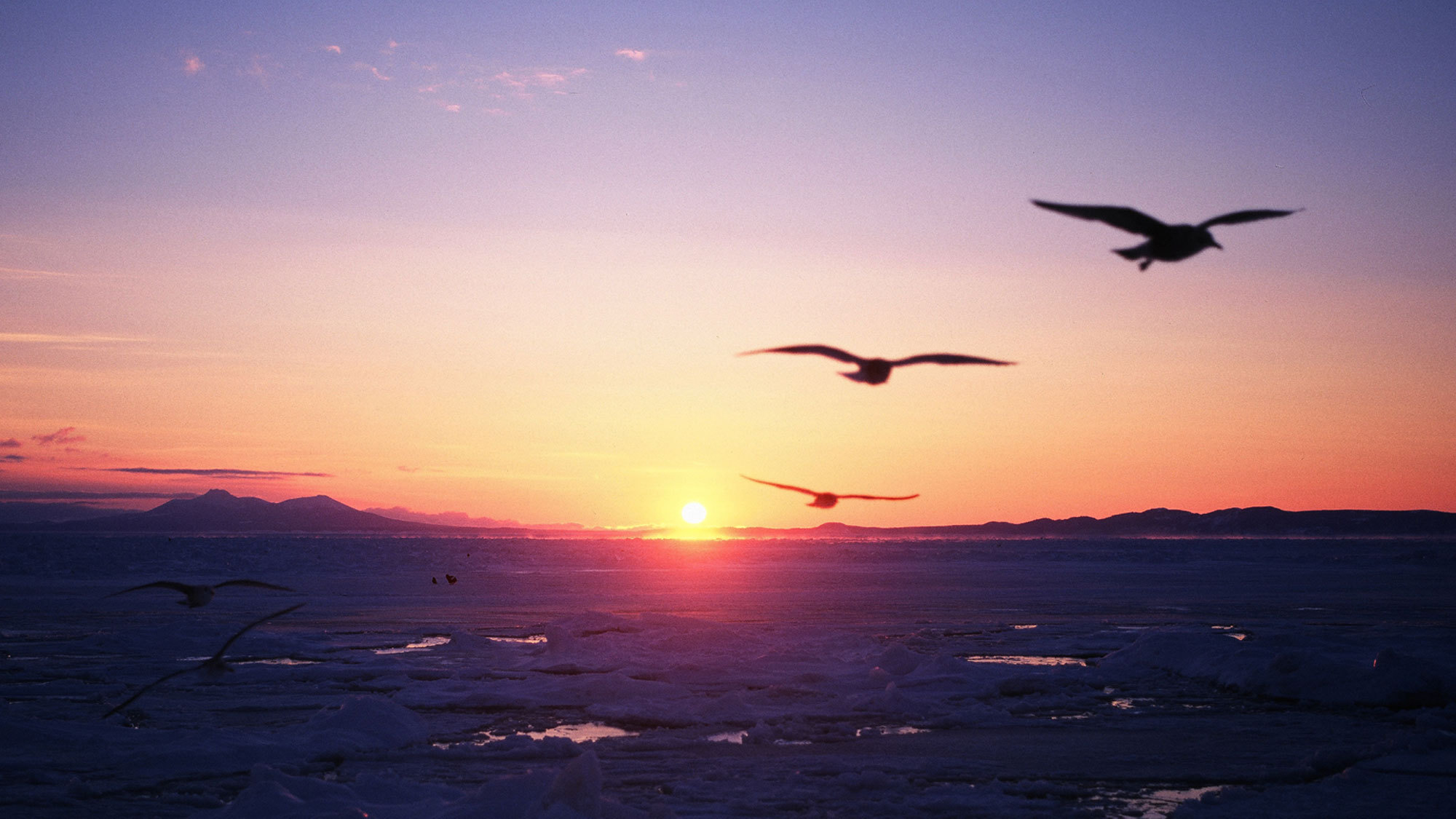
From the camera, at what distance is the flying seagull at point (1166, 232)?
604 centimetres

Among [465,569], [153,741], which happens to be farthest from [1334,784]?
[465,569]

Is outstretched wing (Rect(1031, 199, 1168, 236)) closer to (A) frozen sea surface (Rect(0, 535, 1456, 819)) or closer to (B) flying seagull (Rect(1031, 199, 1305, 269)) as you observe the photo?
(B) flying seagull (Rect(1031, 199, 1305, 269))

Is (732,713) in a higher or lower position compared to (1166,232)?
lower

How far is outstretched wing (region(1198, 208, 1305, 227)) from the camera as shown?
6.12 meters

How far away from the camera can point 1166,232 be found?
20.1 ft

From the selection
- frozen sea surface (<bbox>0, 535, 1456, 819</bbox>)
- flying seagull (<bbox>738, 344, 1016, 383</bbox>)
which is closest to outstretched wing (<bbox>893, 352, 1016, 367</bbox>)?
flying seagull (<bbox>738, 344, 1016, 383</bbox>)

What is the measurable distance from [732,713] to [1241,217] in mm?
8770

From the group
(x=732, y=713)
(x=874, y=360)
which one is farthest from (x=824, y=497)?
(x=732, y=713)

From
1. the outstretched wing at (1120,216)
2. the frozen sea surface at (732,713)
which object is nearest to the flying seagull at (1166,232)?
the outstretched wing at (1120,216)

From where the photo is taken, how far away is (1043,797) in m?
9.36

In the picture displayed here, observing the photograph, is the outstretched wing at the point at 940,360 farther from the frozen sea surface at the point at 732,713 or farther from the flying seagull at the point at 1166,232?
the frozen sea surface at the point at 732,713

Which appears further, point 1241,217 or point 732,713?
point 732,713

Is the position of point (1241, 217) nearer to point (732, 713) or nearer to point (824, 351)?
point (824, 351)

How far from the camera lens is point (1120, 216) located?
6.02 metres
